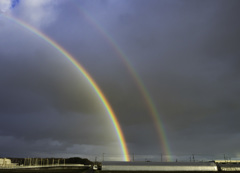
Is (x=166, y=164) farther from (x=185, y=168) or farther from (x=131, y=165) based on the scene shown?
(x=131, y=165)

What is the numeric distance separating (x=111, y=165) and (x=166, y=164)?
23.7 metres

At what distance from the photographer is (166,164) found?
343ft

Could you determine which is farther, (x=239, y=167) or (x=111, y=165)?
(x=239, y=167)

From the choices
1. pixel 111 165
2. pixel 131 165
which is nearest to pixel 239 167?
pixel 131 165

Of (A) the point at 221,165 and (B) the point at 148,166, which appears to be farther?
(A) the point at 221,165

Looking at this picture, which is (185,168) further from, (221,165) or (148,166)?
(221,165)

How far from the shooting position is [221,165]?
112438mm

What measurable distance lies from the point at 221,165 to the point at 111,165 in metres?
51.8

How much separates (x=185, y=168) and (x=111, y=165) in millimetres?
31120

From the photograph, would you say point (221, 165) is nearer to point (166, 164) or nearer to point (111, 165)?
point (166, 164)

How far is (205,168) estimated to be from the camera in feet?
342

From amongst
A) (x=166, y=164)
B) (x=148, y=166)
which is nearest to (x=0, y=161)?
(x=148, y=166)

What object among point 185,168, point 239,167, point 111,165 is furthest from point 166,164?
point 239,167

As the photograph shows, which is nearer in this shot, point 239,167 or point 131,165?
point 131,165
